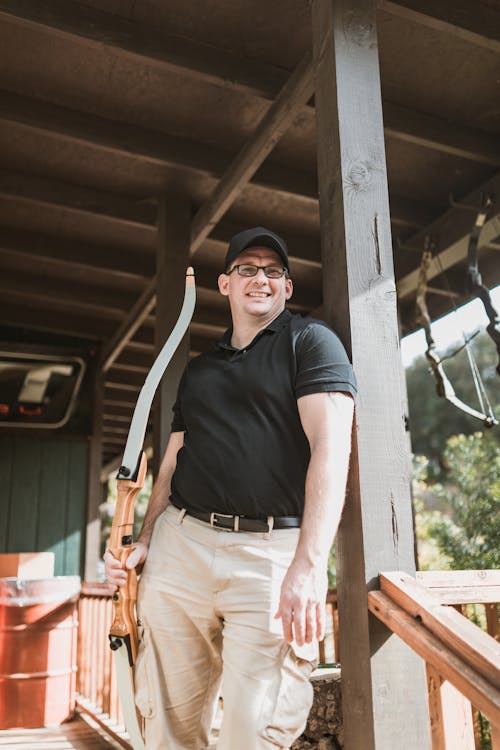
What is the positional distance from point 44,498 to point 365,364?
487 cm

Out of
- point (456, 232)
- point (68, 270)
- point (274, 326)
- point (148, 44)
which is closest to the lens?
point (274, 326)

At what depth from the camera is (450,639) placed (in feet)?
4.29

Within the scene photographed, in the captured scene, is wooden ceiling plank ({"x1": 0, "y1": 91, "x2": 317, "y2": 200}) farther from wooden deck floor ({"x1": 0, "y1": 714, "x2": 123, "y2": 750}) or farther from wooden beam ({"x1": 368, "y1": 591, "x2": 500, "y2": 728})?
wooden deck floor ({"x1": 0, "y1": 714, "x2": 123, "y2": 750})

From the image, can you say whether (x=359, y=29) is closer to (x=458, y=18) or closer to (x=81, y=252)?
(x=458, y=18)

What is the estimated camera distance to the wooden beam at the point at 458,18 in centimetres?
255

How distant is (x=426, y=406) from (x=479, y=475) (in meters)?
17.9

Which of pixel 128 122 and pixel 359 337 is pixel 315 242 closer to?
pixel 128 122

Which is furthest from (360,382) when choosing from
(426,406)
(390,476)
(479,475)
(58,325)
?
(426,406)

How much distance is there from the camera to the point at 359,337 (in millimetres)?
1741

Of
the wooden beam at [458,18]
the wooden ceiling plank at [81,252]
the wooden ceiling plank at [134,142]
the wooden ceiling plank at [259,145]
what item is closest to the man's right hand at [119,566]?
the wooden ceiling plank at [259,145]

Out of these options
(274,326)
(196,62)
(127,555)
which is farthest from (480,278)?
(127,555)

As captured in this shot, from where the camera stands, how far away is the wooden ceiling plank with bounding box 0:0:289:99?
2609 millimetres

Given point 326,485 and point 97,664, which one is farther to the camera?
point 97,664

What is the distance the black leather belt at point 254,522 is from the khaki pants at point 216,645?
2 cm
